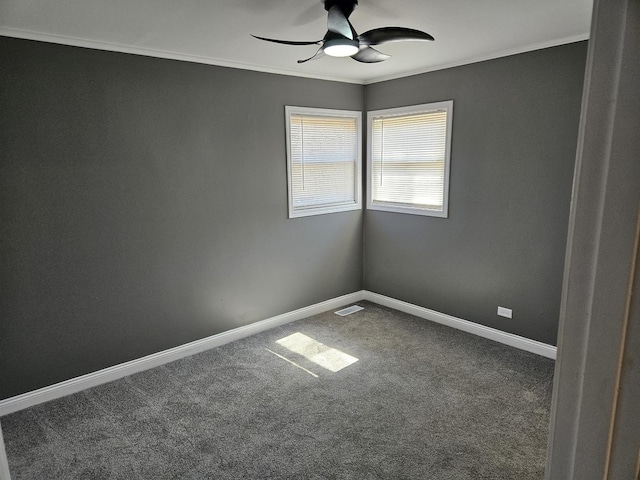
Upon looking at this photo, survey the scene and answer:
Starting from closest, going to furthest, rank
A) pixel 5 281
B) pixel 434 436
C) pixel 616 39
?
pixel 616 39
pixel 434 436
pixel 5 281

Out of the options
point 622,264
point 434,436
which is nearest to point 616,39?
point 622,264

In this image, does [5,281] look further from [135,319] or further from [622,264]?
[622,264]

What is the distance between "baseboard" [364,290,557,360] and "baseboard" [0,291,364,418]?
626mm

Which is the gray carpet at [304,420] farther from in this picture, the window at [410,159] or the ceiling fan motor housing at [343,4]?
the ceiling fan motor housing at [343,4]

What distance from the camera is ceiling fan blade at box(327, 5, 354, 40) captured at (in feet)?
7.32

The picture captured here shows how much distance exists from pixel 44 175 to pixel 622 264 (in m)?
3.36

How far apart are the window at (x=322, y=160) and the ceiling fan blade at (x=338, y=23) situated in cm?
190

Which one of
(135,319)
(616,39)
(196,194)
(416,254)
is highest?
(616,39)

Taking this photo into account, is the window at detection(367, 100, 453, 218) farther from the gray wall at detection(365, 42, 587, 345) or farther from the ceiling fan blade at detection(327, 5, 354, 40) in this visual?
the ceiling fan blade at detection(327, 5, 354, 40)

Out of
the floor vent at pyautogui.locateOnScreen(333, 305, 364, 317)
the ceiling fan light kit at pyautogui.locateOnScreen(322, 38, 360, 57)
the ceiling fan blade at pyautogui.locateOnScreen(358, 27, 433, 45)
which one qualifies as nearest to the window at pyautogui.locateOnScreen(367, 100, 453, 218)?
the floor vent at pyautogui.locateOnScreen(333, 305, 364, 317)

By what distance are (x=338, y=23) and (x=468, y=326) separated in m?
3.11

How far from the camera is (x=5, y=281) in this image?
2.83m

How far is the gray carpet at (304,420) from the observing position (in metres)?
2.40

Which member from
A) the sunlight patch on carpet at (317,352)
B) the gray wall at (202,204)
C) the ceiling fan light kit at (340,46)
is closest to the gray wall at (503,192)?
the gray wall at (202,204)
